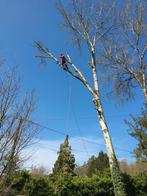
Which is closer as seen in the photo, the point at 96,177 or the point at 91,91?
the point at 91,91

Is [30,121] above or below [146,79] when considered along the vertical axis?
below

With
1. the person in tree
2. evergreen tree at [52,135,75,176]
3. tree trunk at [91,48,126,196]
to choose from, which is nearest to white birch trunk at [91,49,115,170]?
tree trunk at [91,48,126,196]

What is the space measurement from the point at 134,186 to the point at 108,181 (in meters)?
2.08

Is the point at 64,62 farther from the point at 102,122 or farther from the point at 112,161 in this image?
the point at 112,161

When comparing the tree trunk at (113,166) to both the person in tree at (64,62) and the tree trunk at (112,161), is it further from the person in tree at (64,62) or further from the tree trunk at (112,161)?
the person in tree at (64,62)

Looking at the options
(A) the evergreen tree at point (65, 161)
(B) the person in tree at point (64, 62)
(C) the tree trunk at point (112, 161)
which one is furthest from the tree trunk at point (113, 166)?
(A) the evergreen tree at point (65, 161)

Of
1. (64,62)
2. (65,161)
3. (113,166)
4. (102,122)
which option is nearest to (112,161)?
(113,166)

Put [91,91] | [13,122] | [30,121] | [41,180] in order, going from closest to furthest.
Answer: [13,122] → [30,121] → [91,91] → [41,180]

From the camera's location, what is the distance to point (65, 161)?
116 feet

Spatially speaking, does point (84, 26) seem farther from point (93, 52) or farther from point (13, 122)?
point (13, 122)

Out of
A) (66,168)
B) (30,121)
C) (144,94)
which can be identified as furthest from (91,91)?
(66,168)

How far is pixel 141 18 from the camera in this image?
15.4 metres

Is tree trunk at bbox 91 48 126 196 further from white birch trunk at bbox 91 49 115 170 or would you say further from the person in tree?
the person in tree

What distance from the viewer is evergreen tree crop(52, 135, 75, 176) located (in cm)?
3461
